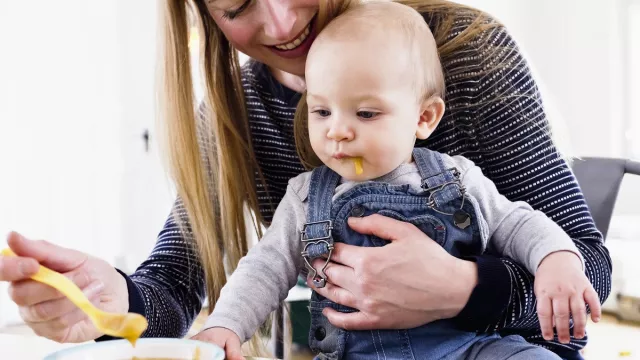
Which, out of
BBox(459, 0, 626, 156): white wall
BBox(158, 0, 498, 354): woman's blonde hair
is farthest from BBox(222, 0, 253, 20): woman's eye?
BBox(459, 0, 626, 156): white wall

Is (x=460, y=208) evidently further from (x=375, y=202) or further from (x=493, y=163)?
(x=493, y=163)

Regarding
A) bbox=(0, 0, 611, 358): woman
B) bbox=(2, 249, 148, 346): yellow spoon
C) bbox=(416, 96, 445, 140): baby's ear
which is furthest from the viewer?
bbox=(416, 96, 445, 140): baby's ear

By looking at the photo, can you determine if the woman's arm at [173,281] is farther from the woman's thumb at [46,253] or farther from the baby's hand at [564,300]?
the baby's hand at [564,300]

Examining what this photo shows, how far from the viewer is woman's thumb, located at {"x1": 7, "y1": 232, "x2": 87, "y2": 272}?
78 centimetres

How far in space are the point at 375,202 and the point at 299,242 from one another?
133mm

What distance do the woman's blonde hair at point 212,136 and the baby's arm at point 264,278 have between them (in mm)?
274

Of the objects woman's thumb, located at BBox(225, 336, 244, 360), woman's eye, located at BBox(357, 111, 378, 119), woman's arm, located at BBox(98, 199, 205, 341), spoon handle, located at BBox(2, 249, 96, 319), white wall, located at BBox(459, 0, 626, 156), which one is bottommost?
white wall, located at BBox(459, 0, 626, 156)

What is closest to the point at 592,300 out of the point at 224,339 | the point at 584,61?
the point at 224,339

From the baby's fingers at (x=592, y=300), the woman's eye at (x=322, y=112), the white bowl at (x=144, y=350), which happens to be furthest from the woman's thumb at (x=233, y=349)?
the baby's fingers at (x=592, y=300)

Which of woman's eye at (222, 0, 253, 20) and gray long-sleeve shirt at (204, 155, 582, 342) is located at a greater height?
woman's eye at (222, 0, 253, 20)

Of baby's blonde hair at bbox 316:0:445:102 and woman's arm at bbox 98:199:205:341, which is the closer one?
baby's blonde hair at bbox 316:0:445:102

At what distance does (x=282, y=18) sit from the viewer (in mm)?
1244

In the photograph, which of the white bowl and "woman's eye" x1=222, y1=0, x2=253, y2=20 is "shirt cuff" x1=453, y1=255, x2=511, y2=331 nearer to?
the white bowl

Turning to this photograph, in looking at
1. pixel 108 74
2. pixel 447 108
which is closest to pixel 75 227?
pixel 108 74
